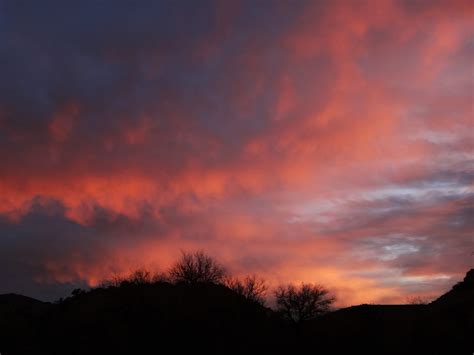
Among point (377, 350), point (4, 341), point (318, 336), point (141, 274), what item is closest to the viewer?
point (4, 341)

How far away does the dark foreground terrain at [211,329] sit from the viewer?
38.7m

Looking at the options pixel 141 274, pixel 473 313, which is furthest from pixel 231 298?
pixel 141 274

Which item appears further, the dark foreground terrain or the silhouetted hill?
the dark foreground terrain

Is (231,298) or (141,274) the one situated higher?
(141,274)

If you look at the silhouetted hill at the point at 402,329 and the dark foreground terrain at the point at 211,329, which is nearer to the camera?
the silhouetted hill at the point at 402,329

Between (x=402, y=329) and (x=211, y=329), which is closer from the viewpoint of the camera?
(x=211, y=329)

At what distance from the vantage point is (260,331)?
42562 mm

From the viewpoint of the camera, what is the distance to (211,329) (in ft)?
135

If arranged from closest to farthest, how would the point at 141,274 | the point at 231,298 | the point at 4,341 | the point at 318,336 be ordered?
the point at 4,341, the point at 318,336, the point at 231,298, the point at 141,274

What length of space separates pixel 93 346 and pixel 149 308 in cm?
604

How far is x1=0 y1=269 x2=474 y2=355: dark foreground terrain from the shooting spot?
38688 millimetres

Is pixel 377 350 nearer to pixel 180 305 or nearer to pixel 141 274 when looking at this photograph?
pixel 180 305

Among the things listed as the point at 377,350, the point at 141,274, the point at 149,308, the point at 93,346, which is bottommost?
the point at 377,350

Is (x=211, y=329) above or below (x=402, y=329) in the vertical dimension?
above
